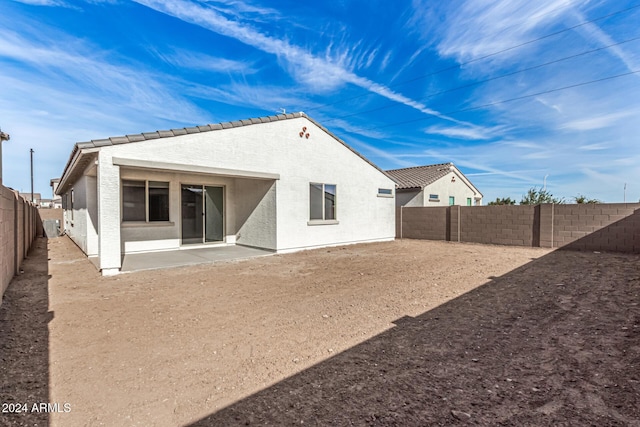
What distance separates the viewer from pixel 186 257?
9.20 meters

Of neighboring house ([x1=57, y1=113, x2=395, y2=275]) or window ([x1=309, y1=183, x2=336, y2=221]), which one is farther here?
window ([x1=309, y1=183, x2=336, y2=221])

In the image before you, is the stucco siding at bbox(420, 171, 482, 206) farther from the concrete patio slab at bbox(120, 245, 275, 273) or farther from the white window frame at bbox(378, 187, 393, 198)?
the concrete patio slab at bbox(120, 245, 275, 273)

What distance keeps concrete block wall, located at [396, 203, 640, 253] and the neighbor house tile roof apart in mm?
4675

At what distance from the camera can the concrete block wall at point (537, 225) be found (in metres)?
10.4

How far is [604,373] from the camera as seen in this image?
2.75 meters

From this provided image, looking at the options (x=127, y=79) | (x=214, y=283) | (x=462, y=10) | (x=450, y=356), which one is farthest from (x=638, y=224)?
(x=127, y=79)

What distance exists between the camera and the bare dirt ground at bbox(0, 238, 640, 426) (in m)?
2.30

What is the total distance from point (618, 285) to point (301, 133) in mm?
9499

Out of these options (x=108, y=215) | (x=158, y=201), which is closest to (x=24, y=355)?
(x=108, y=215)

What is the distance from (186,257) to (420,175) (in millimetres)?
18398

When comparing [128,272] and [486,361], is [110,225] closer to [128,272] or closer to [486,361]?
[128,272]

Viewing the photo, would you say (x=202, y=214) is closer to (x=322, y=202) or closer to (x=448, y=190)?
(x=322, y=202)

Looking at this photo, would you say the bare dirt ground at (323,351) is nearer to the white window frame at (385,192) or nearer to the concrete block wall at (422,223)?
the white window frame at (385,192)

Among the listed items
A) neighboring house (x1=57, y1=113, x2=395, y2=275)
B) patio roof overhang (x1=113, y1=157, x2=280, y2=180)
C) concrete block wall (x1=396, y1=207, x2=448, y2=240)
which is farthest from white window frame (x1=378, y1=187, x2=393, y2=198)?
patio roof overhang (x1=113, y1=157, x2=280, y2=180)
